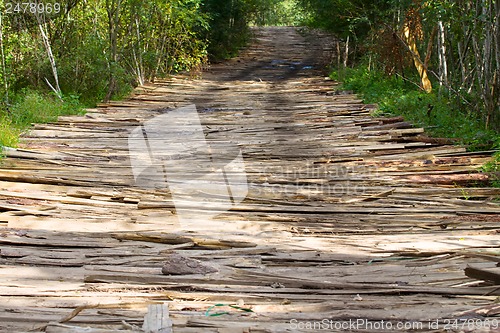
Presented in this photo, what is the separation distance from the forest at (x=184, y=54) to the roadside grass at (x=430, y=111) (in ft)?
0.08

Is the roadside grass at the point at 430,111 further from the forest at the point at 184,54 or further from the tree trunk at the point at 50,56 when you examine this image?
the tree trunk at the point at 50,56

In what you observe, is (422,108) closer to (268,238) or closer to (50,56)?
(268,238)

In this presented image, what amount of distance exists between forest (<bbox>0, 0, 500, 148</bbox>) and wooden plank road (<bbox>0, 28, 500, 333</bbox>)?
87 centimetres

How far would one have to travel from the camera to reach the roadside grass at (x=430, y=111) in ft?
20.1

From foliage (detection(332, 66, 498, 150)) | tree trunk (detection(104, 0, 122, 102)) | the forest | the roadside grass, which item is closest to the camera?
the roadside grass

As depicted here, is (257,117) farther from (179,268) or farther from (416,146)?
(179,268)

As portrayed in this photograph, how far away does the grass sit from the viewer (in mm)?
6496

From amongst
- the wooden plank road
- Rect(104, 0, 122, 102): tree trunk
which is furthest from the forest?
the wooden plank road

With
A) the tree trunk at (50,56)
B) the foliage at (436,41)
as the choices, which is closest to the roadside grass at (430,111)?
the foliage at (436,41)

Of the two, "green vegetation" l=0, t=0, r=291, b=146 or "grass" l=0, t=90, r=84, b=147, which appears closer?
"grass" l=0, t=90, r=84, b=147

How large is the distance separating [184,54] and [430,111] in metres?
8.38

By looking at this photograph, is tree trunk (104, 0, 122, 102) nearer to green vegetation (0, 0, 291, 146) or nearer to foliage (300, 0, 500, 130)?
green vegetation (0, 0, 291, 146)

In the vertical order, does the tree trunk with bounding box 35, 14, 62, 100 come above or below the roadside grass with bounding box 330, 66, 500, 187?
above

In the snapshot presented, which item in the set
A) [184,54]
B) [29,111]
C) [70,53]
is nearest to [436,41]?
[70,53]
